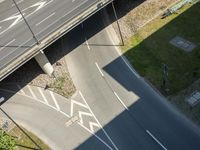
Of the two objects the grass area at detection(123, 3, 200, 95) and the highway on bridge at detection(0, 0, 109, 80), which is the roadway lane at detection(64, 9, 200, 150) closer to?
the grass area at detection(123, 3, 200, 95)

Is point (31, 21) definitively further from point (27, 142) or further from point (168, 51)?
point (168, 51)

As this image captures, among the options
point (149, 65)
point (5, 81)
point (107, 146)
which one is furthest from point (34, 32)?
point (107, 146)

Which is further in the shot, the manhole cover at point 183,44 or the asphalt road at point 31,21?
the asphalt road at point 31,21

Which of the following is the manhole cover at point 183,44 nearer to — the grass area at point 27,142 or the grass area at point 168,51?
the grass area at point 168,51

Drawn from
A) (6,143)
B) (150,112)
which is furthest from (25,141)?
(150,112)

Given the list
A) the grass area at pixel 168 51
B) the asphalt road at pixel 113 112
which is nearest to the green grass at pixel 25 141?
the asphalt road at pixel 113 112

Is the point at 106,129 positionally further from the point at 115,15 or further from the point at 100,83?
the point at 115,15

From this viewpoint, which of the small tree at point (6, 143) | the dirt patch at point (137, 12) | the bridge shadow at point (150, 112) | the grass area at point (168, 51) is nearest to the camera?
the small tree at point (6, 143)
